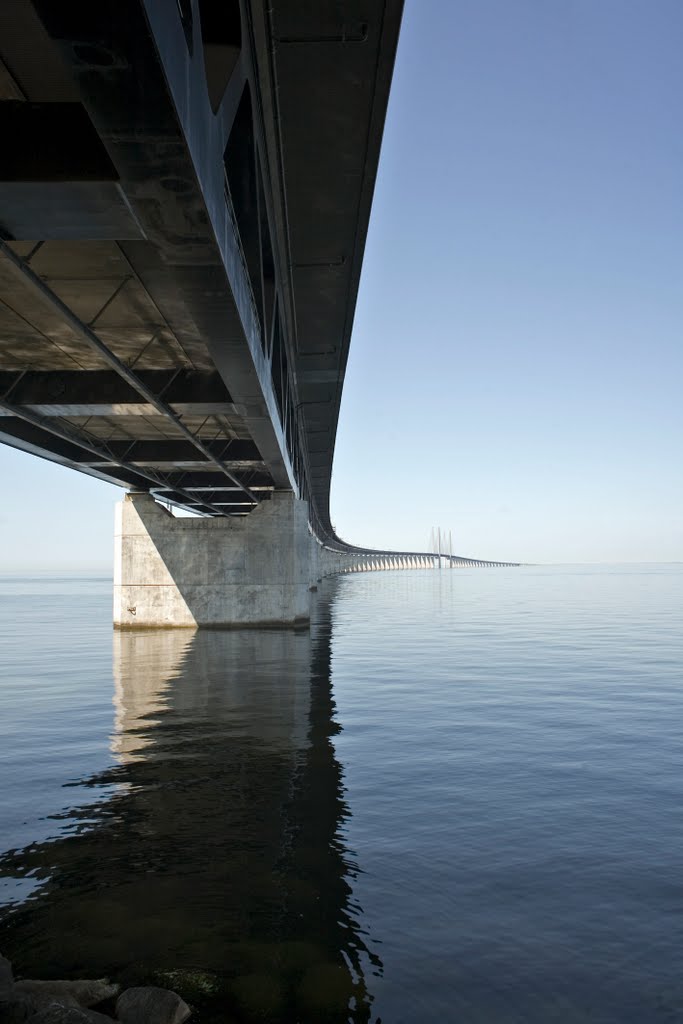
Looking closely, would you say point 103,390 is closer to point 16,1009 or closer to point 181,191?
point 181,191

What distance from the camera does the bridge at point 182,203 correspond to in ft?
22.0

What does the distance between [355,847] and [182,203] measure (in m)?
6.85

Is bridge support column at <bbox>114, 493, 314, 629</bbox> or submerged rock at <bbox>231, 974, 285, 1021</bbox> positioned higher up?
bridge support column at <bbox>114, 493, 314, 629</bbox>

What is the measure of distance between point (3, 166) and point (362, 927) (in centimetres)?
750

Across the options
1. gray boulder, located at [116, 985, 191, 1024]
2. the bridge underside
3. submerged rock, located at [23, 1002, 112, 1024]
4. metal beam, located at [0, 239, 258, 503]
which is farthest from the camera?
metal beam, located at [0, 239, 258, 503]

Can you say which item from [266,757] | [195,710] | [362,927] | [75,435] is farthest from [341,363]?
[362,927]

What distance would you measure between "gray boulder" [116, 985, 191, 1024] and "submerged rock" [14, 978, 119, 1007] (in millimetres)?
205

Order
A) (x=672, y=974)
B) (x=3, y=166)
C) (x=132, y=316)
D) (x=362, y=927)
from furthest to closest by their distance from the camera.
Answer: (x=132, y=316) < (x=3, y=166) < (x=362, y=927) < (x=672, y=974)

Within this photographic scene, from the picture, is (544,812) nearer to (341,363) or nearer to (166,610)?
(341,363)

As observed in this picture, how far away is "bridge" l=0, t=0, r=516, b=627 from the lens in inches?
264

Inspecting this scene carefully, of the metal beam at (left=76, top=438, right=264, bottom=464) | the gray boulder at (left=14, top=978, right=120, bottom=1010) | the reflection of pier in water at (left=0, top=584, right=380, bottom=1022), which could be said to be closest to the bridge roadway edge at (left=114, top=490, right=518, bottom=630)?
the metal beam at (left=76, top=438, right=264, bottom=464)

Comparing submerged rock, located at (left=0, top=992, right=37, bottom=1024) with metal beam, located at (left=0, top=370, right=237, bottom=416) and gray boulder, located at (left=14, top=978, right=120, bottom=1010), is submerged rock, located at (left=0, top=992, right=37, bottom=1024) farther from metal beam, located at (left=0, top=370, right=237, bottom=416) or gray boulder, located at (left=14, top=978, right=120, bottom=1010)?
metal beam, located at (left=0, top=370, right=237, bottom=416)

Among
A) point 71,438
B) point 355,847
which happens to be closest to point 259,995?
point 355,847

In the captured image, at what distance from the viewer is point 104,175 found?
24.9 ft
